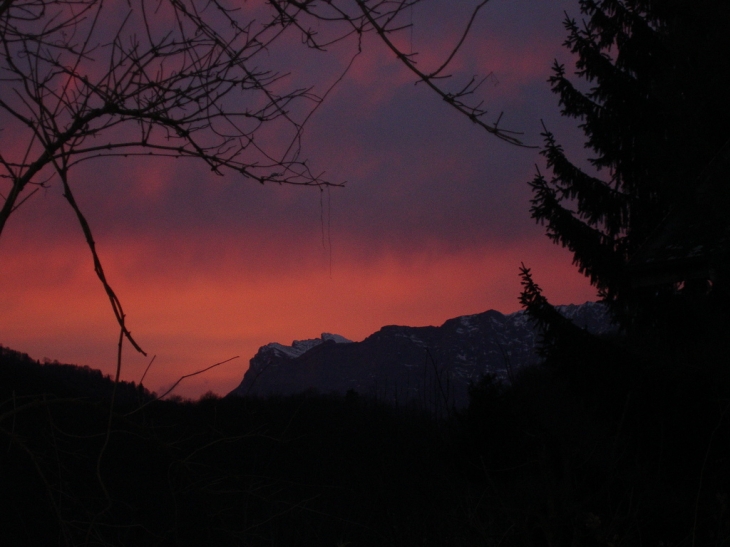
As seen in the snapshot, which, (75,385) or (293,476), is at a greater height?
(75,385)

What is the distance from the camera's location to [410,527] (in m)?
3.90

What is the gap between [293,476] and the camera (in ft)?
12.5

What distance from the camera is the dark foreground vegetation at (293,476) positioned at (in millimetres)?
2305

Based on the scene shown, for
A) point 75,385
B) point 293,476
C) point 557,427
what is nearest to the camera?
point 75,385

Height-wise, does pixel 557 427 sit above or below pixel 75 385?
below

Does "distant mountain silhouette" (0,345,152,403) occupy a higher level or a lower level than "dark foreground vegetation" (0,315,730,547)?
higher

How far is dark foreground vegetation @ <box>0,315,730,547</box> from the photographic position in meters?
2.30

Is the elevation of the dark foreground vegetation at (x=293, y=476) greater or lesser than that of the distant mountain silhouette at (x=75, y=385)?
lesser

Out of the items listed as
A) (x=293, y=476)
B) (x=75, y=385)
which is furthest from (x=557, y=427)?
Result: (x=75, y=385)

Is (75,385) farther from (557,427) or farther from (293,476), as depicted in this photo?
(557,427)

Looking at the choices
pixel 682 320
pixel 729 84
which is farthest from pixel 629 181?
pixel 729 84

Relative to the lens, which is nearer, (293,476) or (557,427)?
(293,476)

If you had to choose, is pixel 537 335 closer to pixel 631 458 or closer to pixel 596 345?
pixel 596 345

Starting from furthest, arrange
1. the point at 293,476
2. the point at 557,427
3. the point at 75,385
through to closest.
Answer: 1. the point at 557,427
2. the point at 293,476
3. the point at 75,385
